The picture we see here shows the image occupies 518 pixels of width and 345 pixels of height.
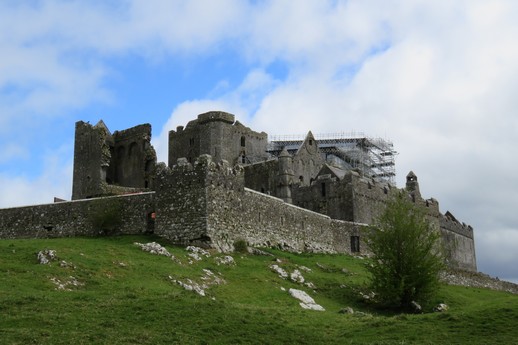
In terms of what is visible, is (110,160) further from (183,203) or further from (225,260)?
(225,260)

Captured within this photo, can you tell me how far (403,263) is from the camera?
4291 cm

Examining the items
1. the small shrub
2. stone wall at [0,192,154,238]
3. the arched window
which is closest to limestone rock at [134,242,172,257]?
stone wall at [0,192,154,238]

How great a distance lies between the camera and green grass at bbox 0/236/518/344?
24.5 meters

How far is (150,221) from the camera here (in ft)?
159

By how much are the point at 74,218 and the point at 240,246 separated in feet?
43.0

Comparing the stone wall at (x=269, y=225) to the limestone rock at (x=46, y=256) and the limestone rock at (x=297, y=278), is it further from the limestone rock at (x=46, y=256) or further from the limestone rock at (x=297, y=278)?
the limestone rock at (x=46, y=256)

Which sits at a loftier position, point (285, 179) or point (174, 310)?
point (285, 179)

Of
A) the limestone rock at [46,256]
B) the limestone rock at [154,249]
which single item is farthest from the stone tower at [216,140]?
the limestone rock at [46,256]

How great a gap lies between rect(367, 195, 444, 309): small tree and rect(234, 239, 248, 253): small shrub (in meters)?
8.86

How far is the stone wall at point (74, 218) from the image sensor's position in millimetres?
48906

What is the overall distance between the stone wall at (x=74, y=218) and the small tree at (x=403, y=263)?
54.0ft

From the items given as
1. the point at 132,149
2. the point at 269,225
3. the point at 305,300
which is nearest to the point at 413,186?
the point at 132,149

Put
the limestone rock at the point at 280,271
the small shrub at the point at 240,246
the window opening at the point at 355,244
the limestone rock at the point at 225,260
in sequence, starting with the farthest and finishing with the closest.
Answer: the window opening at the point at 355,244
the small shrub at the point at 240,246
the limestone rock at the point at 280,271
the limestone rock at the point at 225,260

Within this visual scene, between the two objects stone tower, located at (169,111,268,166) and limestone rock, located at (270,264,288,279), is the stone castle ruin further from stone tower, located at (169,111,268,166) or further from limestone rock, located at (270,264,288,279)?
limestone rock, located at (270,264,288,279)
